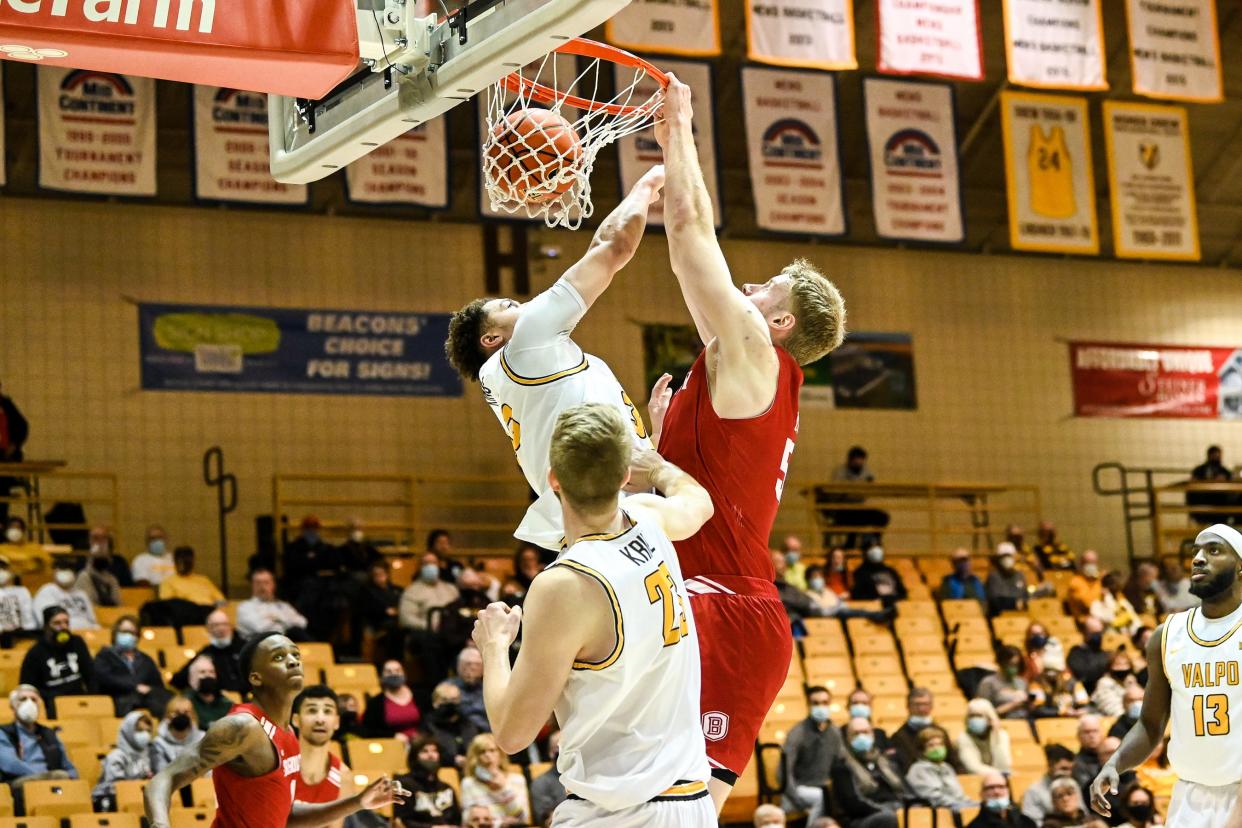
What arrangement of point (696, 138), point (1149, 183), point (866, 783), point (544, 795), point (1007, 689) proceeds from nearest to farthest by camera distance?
point (544, 795)
point (866, 783)
point (1007, 689)
point (696, 138)
point (1149, 183)

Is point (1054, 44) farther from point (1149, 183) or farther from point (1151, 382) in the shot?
point (1151, 382)

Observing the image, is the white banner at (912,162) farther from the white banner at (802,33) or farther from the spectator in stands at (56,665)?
the spectator in stands at (56,665)

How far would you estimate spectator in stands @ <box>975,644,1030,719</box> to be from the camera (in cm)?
1549

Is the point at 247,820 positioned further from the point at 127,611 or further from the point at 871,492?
the point at 871,492

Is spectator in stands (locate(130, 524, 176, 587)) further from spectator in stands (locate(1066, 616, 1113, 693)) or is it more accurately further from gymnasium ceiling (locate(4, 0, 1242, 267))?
spectator in stands (locate(1066, 616, 1113, 693))

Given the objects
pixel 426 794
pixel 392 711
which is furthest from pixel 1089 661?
pixel 426 794

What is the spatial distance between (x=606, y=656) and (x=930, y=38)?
13.5 m

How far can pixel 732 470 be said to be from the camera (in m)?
5.00

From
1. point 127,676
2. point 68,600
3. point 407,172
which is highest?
point 407,172

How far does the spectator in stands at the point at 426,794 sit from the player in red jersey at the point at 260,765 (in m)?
4.42

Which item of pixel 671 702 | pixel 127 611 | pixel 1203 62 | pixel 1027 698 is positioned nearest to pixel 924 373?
pixel 1203 62

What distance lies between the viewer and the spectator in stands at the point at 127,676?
12.6 m

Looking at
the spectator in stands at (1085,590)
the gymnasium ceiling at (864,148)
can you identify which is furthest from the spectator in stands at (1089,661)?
the gymnasium ceiling at (864,148)

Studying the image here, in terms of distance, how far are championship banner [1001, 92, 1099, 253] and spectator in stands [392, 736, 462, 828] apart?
916cm
